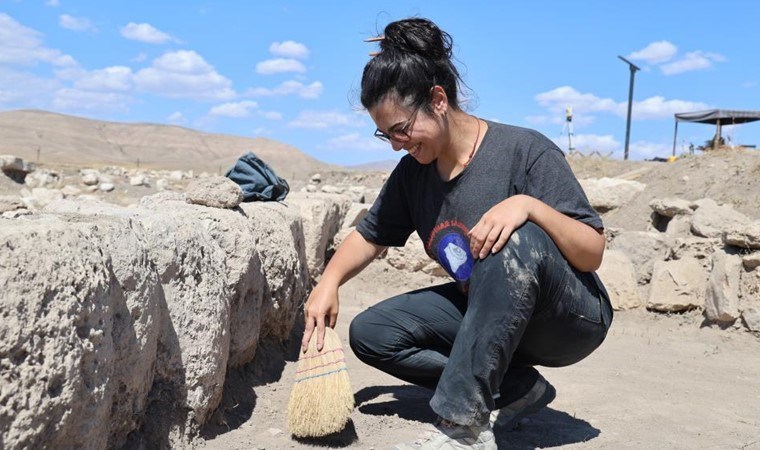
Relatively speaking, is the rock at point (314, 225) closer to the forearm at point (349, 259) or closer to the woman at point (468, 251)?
the forearm at point (349, 259)

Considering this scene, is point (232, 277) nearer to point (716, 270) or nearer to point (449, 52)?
point (449, 52)

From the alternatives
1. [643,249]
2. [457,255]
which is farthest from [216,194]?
[643,249]

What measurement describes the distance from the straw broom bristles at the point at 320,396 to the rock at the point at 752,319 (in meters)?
3.60

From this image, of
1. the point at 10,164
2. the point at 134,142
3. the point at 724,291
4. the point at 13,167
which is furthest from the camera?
the point at 134,142

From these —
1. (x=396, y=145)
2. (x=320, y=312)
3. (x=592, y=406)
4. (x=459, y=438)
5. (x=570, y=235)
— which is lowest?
(x=592, y=406)

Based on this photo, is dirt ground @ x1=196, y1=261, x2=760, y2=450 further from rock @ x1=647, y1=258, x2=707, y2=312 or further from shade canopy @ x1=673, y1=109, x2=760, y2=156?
shade canopy @ x1=673, y1=109, x2=760, y2=156

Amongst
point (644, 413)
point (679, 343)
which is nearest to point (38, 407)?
point (644, 413)

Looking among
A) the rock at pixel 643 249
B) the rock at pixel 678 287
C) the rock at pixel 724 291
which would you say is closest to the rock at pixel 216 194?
the rock at pixel 724 291

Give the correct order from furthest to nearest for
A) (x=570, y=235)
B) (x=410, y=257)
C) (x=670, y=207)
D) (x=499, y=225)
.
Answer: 1. (x=670, y=207)
2. (x=410, y=257)
3. (x=570, y=235)
4. (x=499, y=225)

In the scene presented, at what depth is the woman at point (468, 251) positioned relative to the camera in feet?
7.32

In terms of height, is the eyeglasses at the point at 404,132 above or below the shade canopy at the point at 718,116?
below

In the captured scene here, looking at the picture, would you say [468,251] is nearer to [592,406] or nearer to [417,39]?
[417,39]

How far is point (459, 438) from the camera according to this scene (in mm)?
2311

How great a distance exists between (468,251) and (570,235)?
36cm
